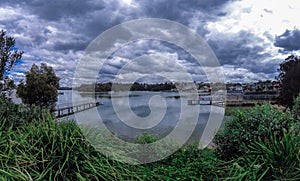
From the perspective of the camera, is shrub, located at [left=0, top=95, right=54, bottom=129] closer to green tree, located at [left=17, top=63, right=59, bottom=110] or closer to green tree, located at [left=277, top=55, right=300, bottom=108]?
green tree, located at [left=277, top=55, right=300, bottom=108]

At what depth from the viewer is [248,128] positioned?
4102 millimetres

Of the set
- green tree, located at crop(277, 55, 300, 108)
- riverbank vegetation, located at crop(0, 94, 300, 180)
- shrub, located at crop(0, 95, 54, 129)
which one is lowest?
riverbank vegetation, located at crop(0, 94, 300, 180)

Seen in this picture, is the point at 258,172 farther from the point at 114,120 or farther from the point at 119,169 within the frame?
the point at 114,120

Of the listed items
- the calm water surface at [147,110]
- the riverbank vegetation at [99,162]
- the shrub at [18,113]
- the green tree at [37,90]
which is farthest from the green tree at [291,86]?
the green tree at [37,90]

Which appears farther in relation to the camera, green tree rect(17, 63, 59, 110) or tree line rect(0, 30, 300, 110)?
green tree rect(17, 63, 59, 110)

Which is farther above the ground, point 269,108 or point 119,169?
point 269,108

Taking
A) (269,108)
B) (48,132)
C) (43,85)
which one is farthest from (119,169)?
(43,85)

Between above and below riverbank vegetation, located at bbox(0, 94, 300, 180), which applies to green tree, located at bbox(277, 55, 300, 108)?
above

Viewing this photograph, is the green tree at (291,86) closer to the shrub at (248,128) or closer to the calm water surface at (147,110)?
the calm water surface at (147,110)

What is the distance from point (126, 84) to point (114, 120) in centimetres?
90

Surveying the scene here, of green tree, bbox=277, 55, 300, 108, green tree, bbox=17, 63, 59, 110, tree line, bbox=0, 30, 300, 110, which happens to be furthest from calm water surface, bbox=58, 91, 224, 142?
green tree, bbox=17, 63, 59, 110

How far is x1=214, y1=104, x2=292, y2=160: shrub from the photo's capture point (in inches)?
156

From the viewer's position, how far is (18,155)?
3.07 meters

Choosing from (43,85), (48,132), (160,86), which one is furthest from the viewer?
(43,85)
